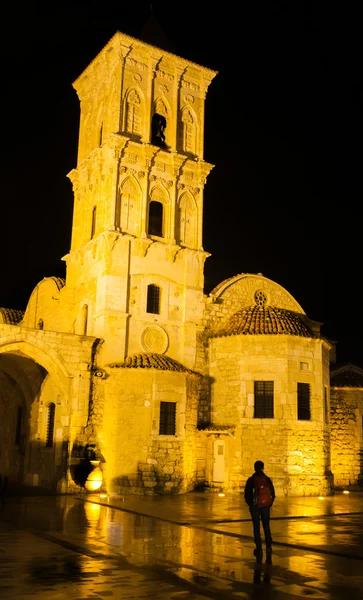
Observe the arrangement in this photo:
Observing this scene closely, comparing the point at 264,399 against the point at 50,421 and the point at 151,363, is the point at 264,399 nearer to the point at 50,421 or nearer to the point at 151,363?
the point at 151,363

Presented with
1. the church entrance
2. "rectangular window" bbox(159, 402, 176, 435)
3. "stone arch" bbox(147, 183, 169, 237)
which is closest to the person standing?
"rectangular window" bbox(159, 402, 176, 435)

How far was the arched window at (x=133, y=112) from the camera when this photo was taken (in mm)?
27391

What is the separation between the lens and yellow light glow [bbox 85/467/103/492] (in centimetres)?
2220

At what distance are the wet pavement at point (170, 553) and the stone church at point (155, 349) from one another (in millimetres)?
5313

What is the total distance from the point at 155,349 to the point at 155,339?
0.41 m

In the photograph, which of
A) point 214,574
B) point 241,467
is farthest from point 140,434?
point 214,574

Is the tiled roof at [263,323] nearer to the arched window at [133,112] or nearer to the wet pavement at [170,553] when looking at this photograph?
the wet pavement at [170,553]

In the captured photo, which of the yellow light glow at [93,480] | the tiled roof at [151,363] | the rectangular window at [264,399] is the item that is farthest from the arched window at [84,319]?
the rectangular window at [264,399]

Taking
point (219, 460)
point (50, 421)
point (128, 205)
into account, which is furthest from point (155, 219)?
point (219, 460)

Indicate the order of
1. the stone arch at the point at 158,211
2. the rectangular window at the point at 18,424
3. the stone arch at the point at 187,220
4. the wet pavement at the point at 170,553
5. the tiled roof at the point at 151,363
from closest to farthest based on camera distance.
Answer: the wet pavement at the point at 170,553
the tiled roof at the point at 151,363
the stone arch at the point at 158,211
the stone arch at the point at 187,220
the rectangular window at the point at 18,424

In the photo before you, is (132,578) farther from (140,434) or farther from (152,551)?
(140,434)

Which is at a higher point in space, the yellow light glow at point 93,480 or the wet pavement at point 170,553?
the yellow light glow at point 93,480

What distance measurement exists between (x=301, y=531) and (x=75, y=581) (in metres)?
7.01

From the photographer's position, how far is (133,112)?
27672 millimetres
